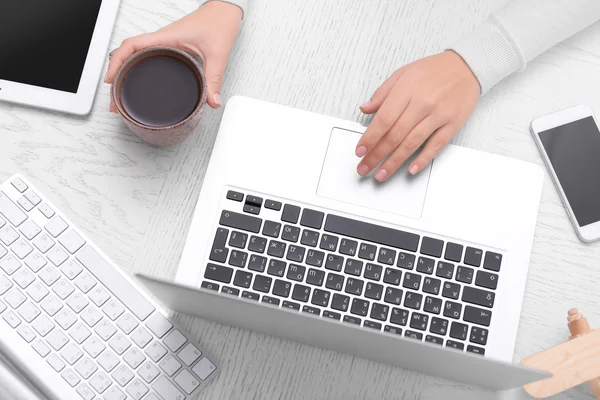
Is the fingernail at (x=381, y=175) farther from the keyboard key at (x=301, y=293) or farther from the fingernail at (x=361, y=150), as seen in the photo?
the keyboard key at (x=301, y=293)

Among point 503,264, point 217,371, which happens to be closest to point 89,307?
point 217,371

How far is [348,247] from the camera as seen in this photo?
26.4 inches

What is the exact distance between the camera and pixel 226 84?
0.73m

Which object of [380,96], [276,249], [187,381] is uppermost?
[380,96]

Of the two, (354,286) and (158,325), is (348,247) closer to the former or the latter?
(354,286)

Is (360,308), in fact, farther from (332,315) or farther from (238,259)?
(238,259)

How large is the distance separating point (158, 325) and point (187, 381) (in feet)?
0.23

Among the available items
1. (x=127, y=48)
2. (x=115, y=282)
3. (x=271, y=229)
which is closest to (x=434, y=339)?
(x=271, y=229)

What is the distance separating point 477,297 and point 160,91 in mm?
420

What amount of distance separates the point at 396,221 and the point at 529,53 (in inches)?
10.4

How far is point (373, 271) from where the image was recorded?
2.19ft

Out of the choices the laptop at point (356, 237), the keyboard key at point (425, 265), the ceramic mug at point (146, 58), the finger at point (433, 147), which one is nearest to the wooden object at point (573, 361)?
the laptop at point (356, 237)

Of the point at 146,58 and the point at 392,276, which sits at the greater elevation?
the point at 146,58

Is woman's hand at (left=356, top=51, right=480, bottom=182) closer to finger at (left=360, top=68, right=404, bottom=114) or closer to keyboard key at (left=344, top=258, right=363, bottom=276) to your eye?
finger at (left=360, top=68, right=404, bottom=114)
